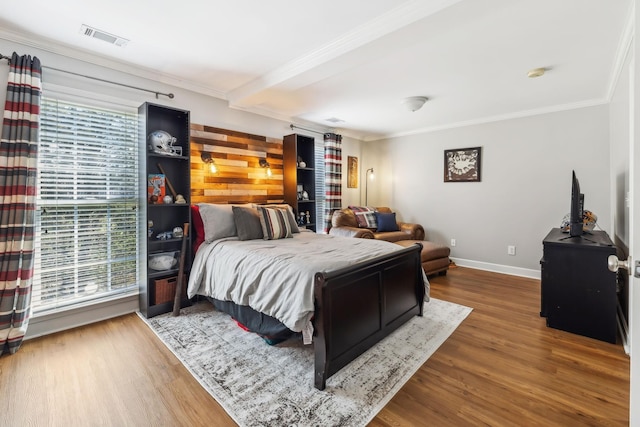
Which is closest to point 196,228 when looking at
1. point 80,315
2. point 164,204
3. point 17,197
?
point 164,204

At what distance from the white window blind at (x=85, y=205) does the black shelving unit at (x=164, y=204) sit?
0.19 meters

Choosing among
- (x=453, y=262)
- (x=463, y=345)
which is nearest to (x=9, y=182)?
(x=463, y=345)

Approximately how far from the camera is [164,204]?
9.91ft

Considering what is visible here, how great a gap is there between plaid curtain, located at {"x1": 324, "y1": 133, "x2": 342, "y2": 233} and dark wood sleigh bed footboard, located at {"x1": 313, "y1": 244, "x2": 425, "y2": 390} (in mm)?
2573

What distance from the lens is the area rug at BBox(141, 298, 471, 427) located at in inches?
68.1

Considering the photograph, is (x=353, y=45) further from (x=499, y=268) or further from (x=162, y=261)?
(x=499, y=268)

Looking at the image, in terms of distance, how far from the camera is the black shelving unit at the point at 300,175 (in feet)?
14.3

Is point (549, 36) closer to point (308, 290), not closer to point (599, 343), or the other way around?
point (599, 343)

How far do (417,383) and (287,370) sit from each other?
895 millimetres

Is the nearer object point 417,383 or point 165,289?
point 417,383

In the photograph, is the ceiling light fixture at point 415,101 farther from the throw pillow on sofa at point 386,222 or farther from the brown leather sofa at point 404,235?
the throw pillow on sofa at point 386,222

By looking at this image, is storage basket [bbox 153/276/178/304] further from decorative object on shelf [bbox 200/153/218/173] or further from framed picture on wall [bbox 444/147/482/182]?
framed picture on wall [bbox 444/147/482/182]

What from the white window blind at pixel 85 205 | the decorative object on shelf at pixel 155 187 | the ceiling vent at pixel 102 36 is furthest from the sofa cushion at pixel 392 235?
the ceiling vent at pixel 102 36

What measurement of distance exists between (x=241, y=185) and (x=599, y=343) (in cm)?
402
